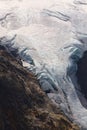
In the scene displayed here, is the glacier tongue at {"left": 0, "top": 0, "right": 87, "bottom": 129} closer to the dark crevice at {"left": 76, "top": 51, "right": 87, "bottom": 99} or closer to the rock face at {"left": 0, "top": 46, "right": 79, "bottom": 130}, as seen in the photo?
the dark crevice at {"left": 76, "top": 51, "right": 87, "bottom": 99}

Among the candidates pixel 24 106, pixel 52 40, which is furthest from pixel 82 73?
pixel 24 106

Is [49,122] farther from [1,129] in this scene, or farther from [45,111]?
[1,129]

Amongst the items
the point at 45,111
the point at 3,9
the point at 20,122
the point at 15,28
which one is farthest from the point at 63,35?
the point at 20,122

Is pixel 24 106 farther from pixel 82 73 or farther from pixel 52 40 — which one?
pixel 52 40

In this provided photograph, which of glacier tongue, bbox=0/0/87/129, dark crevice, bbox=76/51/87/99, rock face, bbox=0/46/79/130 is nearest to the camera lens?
rock face, bbox=0/46/79/130

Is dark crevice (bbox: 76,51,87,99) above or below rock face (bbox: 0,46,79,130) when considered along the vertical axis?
below

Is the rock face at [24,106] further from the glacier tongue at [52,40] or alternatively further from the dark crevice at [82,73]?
the dark crevice at [82,73]

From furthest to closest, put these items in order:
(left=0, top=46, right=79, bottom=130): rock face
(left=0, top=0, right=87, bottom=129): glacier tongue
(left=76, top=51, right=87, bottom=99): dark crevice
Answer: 1. (left=76, top=51, right=87, bottom=99): dark crevice
2. (left=0, top=0, right=87, bottom=129): glacier tongue
3. (left=0, top=46, right=79, bottom=130): rock face

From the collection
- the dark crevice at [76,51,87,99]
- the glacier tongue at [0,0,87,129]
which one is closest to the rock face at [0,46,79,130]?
the glacier tongue at [0,0,87,129]
